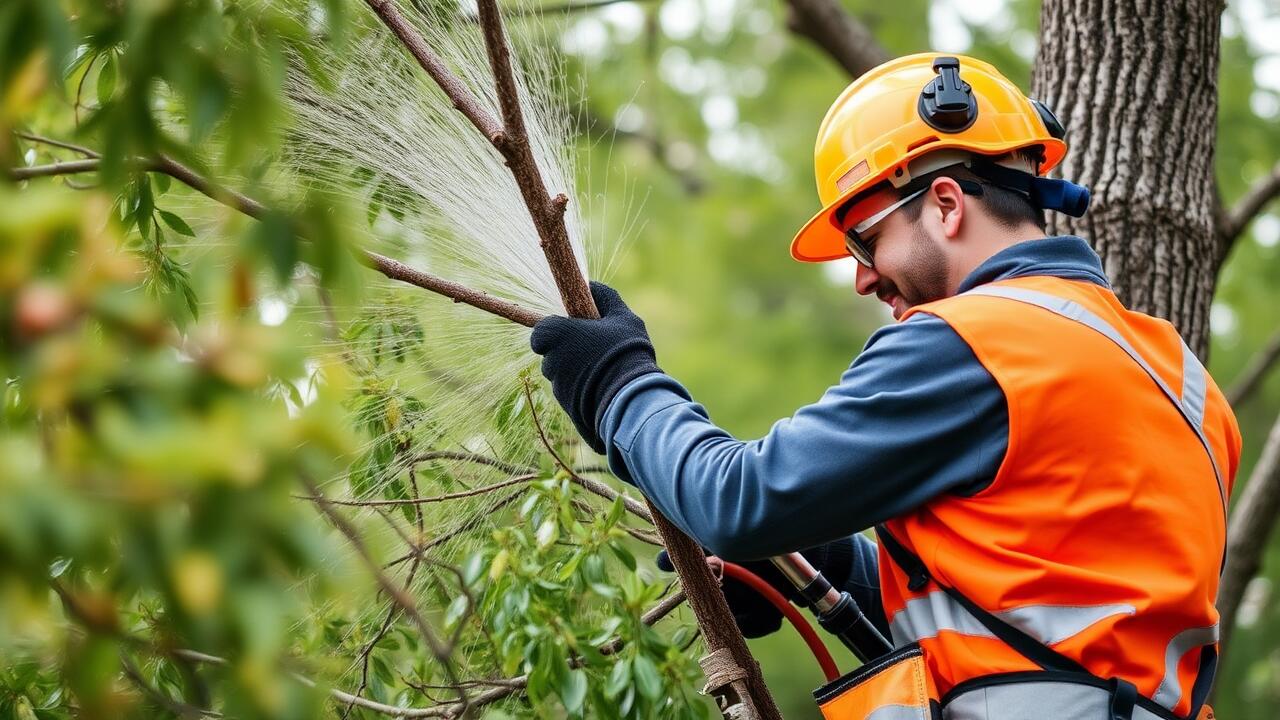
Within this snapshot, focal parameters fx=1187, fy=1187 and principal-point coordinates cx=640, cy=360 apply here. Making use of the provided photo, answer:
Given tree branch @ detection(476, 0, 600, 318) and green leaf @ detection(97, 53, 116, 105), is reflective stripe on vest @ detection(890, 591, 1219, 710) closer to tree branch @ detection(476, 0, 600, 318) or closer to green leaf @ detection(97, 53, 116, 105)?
tree branch @ detection(476, 0, 600, 318)

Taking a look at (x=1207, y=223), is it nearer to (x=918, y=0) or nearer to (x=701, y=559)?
(x=701, y=559)

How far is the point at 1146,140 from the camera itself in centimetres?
303

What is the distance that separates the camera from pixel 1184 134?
3.05 metres

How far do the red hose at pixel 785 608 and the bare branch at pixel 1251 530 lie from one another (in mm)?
2367

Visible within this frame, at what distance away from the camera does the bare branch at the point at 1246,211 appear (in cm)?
343

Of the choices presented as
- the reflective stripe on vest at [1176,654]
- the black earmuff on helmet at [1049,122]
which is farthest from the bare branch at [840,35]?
the reflective stripe on vest at [1176,654]

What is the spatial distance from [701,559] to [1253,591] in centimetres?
779

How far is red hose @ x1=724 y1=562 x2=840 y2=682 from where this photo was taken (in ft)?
7.45

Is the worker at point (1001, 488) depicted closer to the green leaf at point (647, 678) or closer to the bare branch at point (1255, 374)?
the green leaf at point (647, 678)

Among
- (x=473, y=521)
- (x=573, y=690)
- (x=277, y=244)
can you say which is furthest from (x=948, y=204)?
(x=277, y=244)

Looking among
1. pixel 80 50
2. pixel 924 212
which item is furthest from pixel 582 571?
pixel 80 50

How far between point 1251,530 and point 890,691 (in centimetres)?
281

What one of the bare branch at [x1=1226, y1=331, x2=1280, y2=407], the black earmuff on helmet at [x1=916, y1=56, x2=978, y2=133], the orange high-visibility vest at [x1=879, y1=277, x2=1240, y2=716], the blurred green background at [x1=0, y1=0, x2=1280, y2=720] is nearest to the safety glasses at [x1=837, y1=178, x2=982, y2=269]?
the black earmuff on helmet at [x1=916, y1=56, x2=978, y2=133]

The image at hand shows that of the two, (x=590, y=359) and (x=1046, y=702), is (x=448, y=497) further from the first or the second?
(x=1046, y=702)
